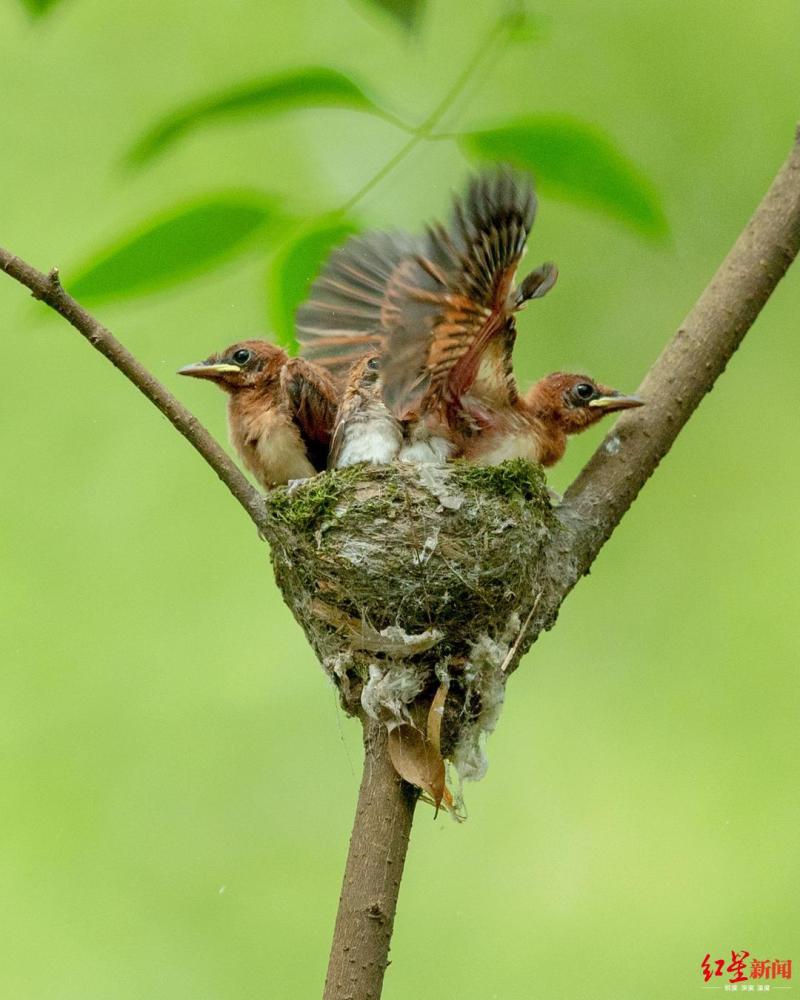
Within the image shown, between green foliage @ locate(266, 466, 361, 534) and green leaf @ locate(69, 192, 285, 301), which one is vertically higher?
green foliage @ locate(266, 466, 361, 534)

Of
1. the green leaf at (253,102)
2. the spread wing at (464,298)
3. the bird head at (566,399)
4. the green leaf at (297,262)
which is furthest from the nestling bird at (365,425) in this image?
the green leaf at (253,102)

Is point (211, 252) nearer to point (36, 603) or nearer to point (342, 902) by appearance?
point (342, 902)

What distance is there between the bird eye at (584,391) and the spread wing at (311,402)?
81 cm

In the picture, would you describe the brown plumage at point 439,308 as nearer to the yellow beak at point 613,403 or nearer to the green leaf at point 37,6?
the yellow beak at point 613,403

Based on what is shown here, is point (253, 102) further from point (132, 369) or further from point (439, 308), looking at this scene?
point (439, 308)

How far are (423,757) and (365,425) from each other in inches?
59.1

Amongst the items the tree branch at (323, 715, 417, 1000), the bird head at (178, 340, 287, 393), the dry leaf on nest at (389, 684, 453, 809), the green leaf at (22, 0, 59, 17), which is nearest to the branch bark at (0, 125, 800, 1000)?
the dry leaf on nest at (389, 684, 453, 809)

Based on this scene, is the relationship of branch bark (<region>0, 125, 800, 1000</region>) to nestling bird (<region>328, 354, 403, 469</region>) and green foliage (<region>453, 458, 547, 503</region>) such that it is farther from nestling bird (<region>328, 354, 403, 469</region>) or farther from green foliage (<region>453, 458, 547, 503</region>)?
nestling bird (<region>328, 354, 403, 469</region>)

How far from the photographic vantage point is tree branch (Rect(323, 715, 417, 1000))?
103 inches

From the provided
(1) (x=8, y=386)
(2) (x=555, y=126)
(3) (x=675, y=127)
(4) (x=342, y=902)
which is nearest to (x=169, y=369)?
(1) (x=8, y=386)

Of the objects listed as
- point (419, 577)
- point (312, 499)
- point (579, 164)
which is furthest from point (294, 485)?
point (579, 164)

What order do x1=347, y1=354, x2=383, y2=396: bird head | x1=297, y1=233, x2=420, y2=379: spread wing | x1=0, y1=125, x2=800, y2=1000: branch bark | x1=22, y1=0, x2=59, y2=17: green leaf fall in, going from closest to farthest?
x1=22, y1=0, x2=59, y2=17: green leaf, x1=0, y1=125, x2=800, y2=1000: branch bark, x1=297, y1=233, x2=420, y2=379: spread wing, x1=347, y1=354, x2=383, y2=396: bird head

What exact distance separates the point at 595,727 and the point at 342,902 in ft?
13.7

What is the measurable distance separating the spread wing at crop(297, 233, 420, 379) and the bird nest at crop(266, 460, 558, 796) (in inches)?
20.7
